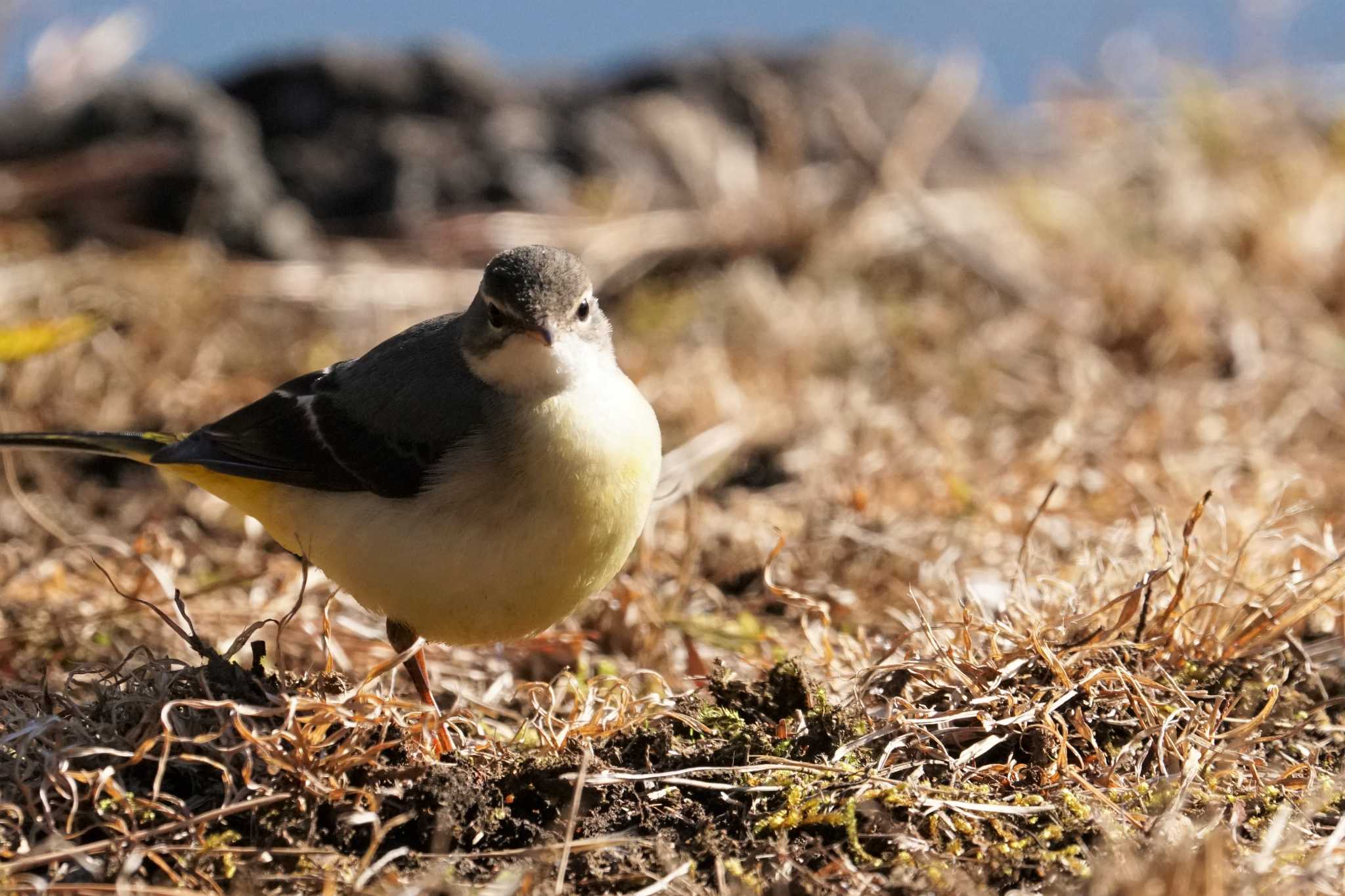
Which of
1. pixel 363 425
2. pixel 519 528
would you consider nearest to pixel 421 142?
pixel 363 425

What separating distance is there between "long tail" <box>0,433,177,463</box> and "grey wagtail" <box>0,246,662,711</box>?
42 cm

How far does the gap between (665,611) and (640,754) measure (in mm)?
1460

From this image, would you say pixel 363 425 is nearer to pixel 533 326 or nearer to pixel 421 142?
pixel 533 326

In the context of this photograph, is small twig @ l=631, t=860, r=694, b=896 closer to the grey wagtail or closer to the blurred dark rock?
the grey wagtail

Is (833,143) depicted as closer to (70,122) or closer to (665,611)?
(70,122)

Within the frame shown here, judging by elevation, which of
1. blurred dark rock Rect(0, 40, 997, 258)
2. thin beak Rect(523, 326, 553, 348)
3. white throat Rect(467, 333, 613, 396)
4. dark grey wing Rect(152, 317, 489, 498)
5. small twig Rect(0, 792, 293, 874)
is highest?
thin beak Rect(523, 326, 553, 348)

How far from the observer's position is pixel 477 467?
4043 millimetres

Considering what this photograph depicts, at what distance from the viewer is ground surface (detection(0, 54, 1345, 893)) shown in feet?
10.9

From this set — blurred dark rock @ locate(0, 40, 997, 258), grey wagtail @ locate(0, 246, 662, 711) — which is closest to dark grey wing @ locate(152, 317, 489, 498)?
grey wagtail @ locate(0, 246, 662, 711)

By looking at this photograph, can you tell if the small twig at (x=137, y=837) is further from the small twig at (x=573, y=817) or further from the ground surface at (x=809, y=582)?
the small twig at (x=573, y=817)

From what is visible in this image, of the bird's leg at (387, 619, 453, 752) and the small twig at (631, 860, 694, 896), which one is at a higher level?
the small twig at (631, 860, 694, 896)

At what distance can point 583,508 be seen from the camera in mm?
3900

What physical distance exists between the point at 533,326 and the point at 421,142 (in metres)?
7.20

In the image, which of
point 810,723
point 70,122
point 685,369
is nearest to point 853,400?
point 685,369
